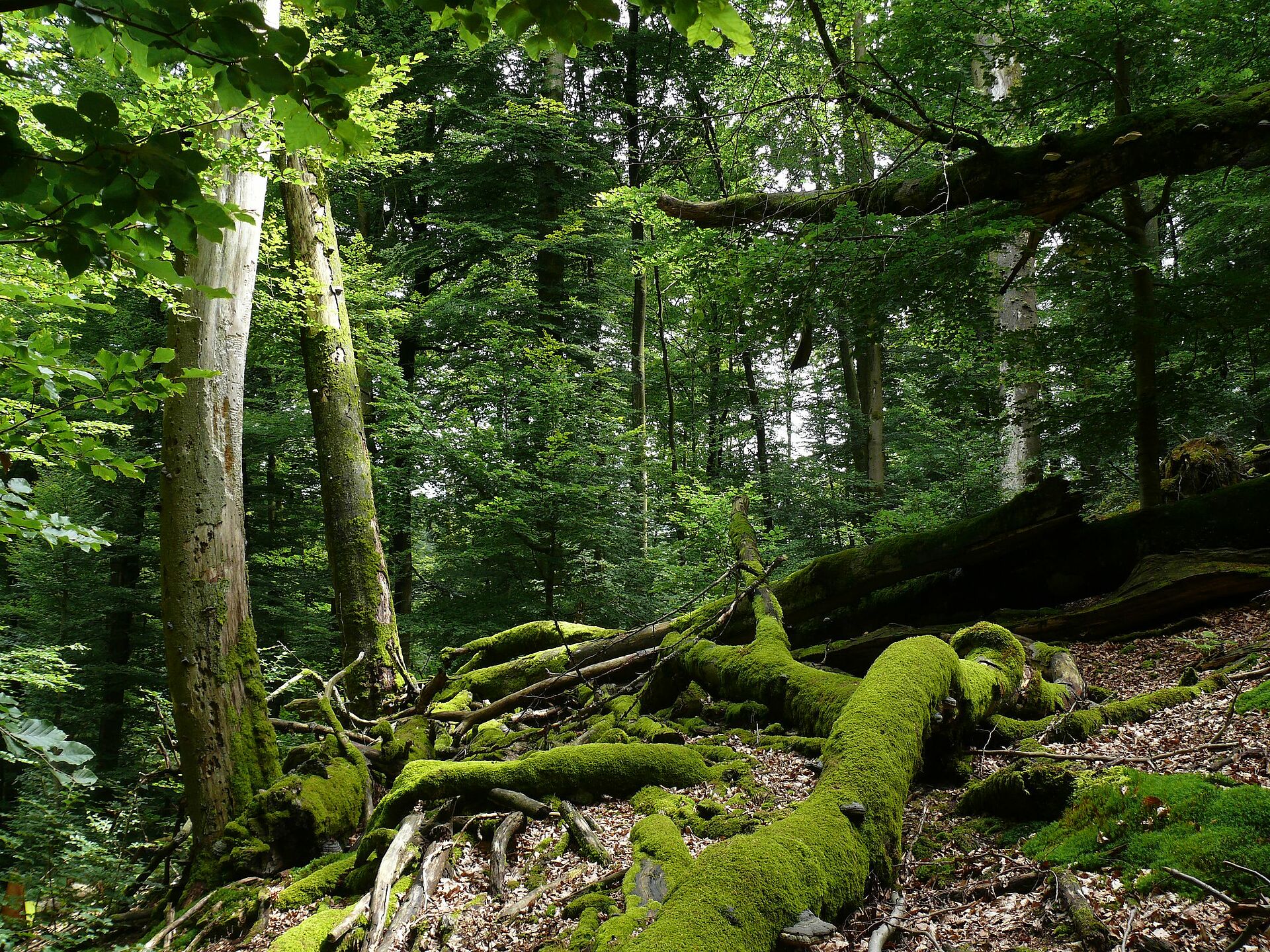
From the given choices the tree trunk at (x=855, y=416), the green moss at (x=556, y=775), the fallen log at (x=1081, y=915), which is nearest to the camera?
the fallen log at (x=1081, y=915)

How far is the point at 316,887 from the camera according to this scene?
3990mm

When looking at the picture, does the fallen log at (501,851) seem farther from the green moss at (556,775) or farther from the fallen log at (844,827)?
the fallen log at (844,827)

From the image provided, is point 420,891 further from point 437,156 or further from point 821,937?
point 437,156

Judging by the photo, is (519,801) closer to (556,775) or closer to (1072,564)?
(556,775)

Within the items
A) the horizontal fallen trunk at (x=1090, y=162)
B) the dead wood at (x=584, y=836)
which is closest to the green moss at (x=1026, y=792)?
the dead wood at (x=584, y=836)

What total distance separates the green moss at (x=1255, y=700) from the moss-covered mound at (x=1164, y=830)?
1152 mm

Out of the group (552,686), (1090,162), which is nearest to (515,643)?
(552,686)

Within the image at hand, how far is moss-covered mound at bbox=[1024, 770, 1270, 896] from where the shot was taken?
7.40 ft

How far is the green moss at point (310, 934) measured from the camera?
9.98 ft

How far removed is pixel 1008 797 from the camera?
3260 millimetres

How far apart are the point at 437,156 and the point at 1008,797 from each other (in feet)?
51.9

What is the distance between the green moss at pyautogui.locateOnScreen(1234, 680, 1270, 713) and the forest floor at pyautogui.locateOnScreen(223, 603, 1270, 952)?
0.10 metres

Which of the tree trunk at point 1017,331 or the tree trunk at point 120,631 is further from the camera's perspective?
the tree trunk at point 120,631

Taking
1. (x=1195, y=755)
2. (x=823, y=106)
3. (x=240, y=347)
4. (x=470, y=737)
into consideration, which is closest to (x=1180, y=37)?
(x=823, y=106)
